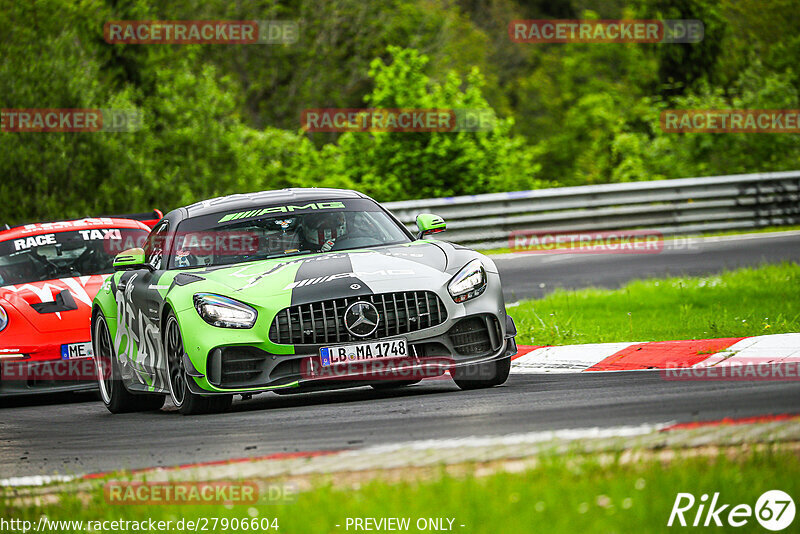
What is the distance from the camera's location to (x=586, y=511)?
4426 mm

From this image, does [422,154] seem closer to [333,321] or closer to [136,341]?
[136,341]

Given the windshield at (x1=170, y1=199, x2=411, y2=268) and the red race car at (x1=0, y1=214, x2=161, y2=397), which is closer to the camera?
the windshield at (x1=170, y1=199, x2=411, y2=268)

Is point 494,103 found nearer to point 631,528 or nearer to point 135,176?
point 135,176

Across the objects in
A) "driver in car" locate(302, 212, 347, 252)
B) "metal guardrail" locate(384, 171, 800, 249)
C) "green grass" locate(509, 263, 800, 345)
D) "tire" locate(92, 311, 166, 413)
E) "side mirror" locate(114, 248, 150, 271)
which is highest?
"driver in car" locate(302, 212, 347, 252)

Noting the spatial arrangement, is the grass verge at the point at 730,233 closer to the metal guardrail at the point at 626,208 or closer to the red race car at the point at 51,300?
the metal guardrail at the point at 626,208

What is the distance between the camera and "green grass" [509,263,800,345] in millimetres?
10734

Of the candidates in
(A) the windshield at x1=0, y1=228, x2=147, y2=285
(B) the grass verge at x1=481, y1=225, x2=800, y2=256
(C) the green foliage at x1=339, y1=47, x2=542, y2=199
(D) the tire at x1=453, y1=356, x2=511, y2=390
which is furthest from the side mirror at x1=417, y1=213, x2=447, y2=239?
(C) the green foliage at x1=339, y1=47, x2=542, y2=199

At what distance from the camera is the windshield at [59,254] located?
11.6 m

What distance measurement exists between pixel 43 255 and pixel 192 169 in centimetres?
1893

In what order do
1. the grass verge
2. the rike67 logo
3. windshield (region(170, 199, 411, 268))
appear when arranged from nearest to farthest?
the rike67 logo, windshield (region(170, 199, 411, 268)), the grass verge

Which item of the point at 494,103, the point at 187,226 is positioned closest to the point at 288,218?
the point at 187,226

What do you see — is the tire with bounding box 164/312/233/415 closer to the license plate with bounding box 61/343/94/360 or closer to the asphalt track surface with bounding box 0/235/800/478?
the asphalt track surface with bounding box 0/235/800/478

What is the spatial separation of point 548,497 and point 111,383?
6002 mm

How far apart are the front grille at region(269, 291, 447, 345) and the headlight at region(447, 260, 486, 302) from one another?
32 cm
